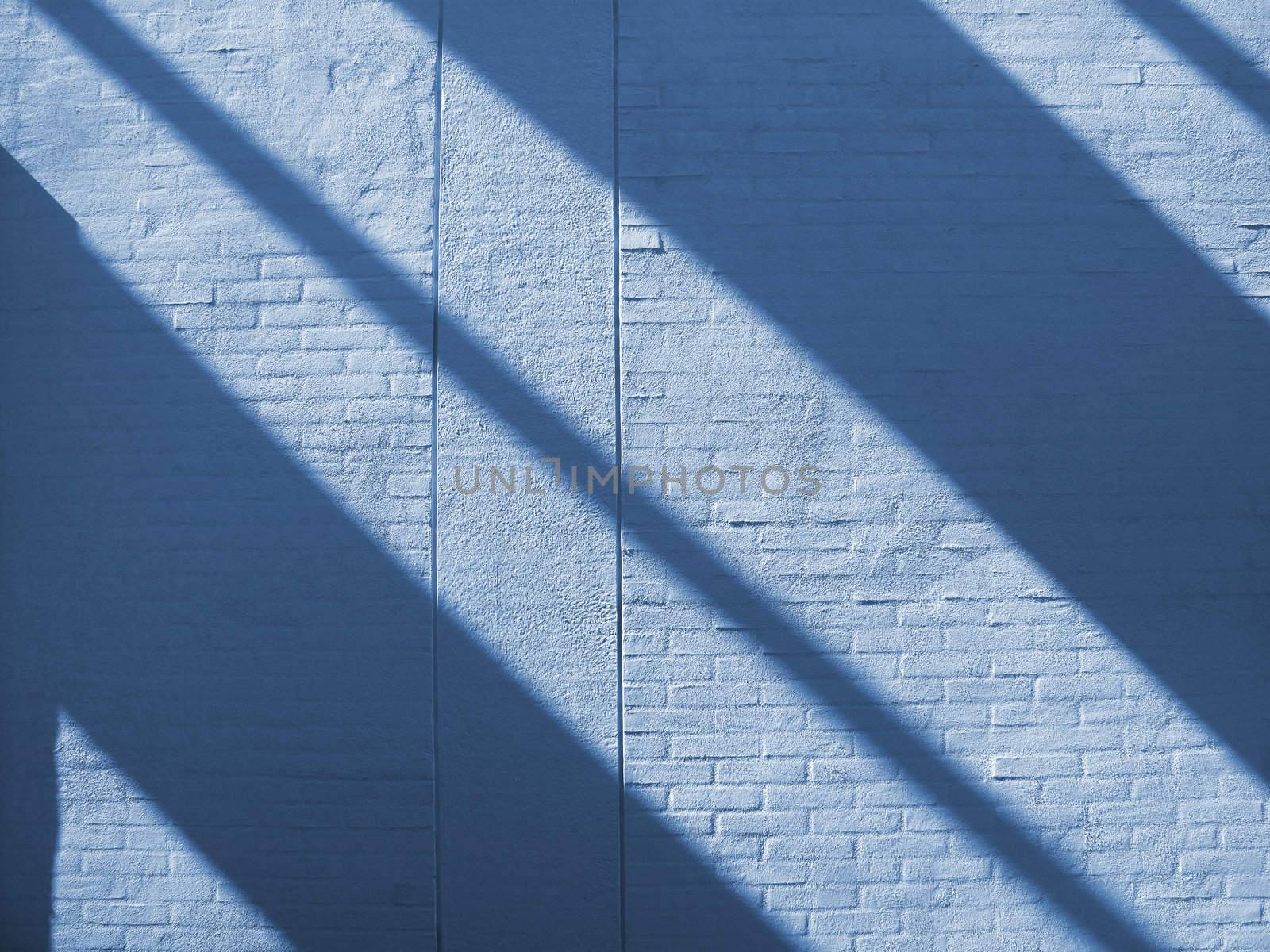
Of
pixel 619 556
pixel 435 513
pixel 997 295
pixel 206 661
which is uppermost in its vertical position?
pixel 997 295

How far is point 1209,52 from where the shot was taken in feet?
9.80

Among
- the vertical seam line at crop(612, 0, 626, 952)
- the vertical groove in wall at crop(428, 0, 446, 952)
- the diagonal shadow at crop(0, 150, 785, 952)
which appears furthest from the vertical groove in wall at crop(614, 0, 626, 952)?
the vertical groove in wall at crop(428, 0, 446, 952)

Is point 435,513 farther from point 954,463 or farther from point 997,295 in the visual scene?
point 997,295

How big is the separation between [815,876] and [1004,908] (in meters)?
0.58

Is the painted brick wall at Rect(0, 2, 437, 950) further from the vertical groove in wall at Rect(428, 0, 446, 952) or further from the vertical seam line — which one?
the vertical seam line

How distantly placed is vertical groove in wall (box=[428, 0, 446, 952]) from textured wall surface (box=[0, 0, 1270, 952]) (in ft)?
0.05

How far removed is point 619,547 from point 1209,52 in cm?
243

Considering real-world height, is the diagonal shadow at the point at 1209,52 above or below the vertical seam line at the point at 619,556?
above

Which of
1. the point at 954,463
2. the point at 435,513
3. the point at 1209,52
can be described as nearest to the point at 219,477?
the point at 435,513

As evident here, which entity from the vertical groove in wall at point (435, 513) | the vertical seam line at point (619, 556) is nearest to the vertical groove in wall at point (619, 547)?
the vertical seam line at point (619, 556)

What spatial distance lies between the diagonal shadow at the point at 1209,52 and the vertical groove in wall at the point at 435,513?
2235 millimetres

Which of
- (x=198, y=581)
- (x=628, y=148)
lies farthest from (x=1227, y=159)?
(x=198, y=581)

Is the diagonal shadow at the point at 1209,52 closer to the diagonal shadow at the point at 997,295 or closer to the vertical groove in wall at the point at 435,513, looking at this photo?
the diagonal shadow at the point at 997,295

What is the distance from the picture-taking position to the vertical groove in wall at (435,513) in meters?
2.93
